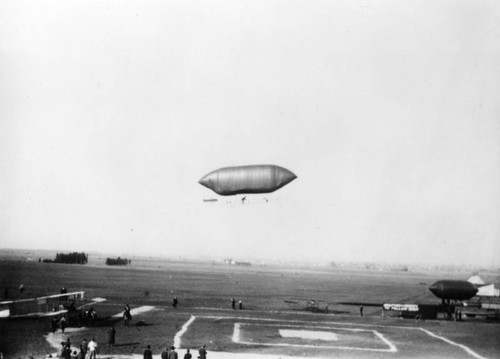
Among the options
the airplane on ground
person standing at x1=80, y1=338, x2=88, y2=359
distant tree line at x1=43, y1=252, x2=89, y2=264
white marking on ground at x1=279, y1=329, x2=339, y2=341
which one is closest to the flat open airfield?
white marking on ground at x1=279, y1=329, x2=339, y2=341

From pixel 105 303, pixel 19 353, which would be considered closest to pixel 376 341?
pixel 19 353

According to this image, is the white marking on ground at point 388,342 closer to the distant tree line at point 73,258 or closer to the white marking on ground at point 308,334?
the white marking on ground at point 308,334

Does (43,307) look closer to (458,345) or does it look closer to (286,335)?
(286,335)

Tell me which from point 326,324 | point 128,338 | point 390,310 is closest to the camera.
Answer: point 128,338

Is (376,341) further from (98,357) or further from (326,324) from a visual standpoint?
(98,357)

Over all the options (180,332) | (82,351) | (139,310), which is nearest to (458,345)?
(180,332)
